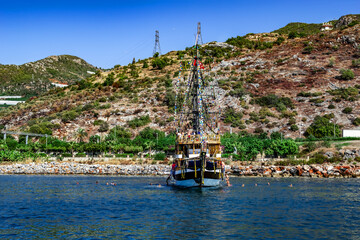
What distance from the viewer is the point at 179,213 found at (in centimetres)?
3253

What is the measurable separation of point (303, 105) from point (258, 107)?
12.8 metres

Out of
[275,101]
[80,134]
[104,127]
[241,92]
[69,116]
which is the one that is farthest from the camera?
[241,92]

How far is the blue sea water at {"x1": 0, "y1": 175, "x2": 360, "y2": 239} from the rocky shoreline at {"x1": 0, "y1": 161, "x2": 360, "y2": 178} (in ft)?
71.2

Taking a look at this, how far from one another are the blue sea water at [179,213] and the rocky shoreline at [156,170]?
21694 millimetres

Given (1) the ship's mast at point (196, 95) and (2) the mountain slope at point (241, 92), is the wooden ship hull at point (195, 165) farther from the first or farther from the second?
(2) the mountain slope at point (241, 92)

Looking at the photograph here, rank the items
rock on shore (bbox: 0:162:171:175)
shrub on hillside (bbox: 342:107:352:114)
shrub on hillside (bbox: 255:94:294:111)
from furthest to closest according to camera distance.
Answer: shrub on hillside (bbox: 255:94:294:111) → shrub on hillside (bbox: 342:107:352:114) → rock on shore (bbox: 0:162:171:175)

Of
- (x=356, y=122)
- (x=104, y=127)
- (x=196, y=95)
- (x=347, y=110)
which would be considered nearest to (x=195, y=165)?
(x=196, y=95)

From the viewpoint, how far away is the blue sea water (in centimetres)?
2544

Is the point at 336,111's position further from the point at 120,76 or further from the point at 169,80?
the point at 120,76

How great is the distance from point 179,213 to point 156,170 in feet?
149

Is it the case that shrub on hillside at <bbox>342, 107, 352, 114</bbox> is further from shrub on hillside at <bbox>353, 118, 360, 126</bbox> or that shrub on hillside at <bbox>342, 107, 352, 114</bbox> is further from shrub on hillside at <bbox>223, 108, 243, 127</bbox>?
shrub on hillside at <bbox>223, 108, 243, 127</bbox>

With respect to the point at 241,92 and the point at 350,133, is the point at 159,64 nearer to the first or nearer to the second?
the point at 241,92

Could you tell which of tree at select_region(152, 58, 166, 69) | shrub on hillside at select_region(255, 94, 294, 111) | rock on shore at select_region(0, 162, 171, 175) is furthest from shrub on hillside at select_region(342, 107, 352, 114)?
tree at select_region(152, 58, 166, 69)

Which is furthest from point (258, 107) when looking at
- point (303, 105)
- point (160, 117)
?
point (160, 117)
